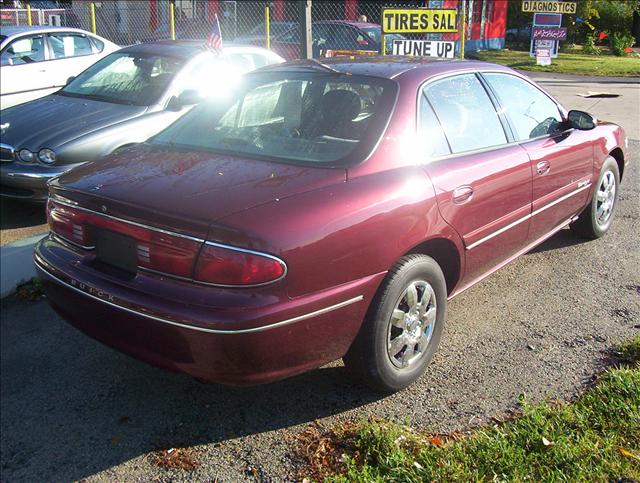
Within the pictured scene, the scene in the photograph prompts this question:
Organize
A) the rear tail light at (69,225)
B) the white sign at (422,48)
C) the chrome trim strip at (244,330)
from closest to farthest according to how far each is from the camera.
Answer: the chrome trim strip at (244,330) < the rear tail light at (69,225) < the white sign at (422,48)

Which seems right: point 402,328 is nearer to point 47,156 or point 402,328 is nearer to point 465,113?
point 465,113

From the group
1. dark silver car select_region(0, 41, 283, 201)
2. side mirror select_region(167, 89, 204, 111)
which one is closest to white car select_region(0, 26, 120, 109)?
dark silver car select_region(0, 41, 283, 201)

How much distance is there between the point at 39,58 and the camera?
10.3 meters

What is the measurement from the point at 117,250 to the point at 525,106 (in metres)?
2.97

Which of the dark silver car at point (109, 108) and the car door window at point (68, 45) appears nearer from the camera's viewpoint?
the dark silver car at point (109, 108)

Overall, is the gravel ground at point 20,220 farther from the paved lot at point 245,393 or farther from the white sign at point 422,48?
the white sign at point 422,48

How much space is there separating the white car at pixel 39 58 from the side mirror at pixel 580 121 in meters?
8.03

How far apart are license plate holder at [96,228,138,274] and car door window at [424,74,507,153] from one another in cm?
184

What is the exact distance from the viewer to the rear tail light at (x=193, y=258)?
2654 millimetres

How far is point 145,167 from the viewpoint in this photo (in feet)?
11.1

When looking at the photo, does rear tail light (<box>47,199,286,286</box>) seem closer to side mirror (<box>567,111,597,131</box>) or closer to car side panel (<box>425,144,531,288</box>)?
car side panel (<box>425,144,531,288</box>)

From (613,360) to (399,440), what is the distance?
58.0 inches

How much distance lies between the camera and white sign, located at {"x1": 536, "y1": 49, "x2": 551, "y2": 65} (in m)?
20.4

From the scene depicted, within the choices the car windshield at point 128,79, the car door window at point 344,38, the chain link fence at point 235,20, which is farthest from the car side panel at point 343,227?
the car door window at point 344,38
